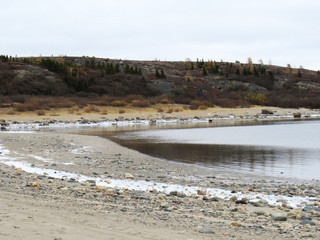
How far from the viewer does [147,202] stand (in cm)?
792

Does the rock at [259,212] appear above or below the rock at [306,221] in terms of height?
below

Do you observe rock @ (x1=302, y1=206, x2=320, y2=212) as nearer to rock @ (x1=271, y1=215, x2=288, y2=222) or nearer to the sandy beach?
the sandy beach

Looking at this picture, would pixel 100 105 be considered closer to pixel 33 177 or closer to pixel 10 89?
pixel 10 89

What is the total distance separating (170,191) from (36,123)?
95.7 ft

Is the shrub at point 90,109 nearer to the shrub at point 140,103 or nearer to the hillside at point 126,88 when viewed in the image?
the hillside at point 126,88

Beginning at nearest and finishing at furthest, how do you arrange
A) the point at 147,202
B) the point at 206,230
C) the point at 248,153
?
1. the point at 206,230
2. the point at 147,202
3. the point at 248,153

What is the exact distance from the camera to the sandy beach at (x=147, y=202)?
5.61 metres

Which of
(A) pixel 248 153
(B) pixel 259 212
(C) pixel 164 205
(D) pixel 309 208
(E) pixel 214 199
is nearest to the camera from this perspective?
(B) pixel 259 212

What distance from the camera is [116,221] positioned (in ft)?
20.0

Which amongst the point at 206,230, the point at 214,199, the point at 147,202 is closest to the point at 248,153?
the point at 214,199

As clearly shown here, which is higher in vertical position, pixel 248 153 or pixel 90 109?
pixel 90 109

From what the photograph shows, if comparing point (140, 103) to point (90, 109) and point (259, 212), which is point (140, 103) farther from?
point (259, 212)

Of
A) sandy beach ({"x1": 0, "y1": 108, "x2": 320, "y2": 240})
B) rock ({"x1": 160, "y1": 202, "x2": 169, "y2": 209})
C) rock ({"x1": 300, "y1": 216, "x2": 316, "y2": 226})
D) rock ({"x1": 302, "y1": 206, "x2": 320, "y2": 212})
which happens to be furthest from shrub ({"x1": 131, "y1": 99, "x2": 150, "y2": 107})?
rock ({"x1": 300, "y1": 216, "x2": 316, "y2": 226})

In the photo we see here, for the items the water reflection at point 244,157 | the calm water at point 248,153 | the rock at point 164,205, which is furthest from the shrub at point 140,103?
the rock at point 164,205
